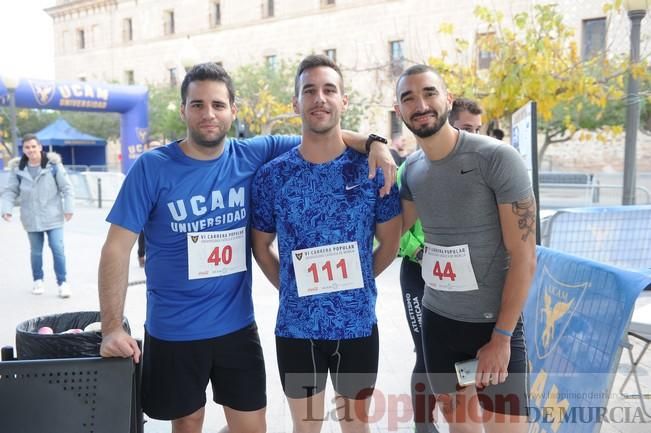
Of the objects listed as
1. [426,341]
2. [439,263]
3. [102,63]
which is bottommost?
[426,341]

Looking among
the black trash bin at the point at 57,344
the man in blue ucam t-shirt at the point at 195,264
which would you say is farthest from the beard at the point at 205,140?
the black trash bin at the point at 57,344

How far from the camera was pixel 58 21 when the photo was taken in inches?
1886

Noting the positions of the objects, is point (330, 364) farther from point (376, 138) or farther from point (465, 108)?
point (465, 108)

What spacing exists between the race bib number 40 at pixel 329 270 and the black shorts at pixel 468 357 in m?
0.47

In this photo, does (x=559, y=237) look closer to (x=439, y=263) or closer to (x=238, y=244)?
(x=439, y=263)

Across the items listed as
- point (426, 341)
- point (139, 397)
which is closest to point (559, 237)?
point (426, 341)

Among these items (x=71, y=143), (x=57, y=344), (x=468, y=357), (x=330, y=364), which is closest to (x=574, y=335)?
(x=468, y=357)

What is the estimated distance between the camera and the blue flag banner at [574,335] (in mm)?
2281

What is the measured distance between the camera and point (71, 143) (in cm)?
3141

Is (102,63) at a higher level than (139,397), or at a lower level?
higher

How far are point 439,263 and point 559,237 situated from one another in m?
3.04

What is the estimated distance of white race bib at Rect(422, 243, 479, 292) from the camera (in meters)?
2.34

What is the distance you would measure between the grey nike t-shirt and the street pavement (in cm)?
143

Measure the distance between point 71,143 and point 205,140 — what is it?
32.3 metres
